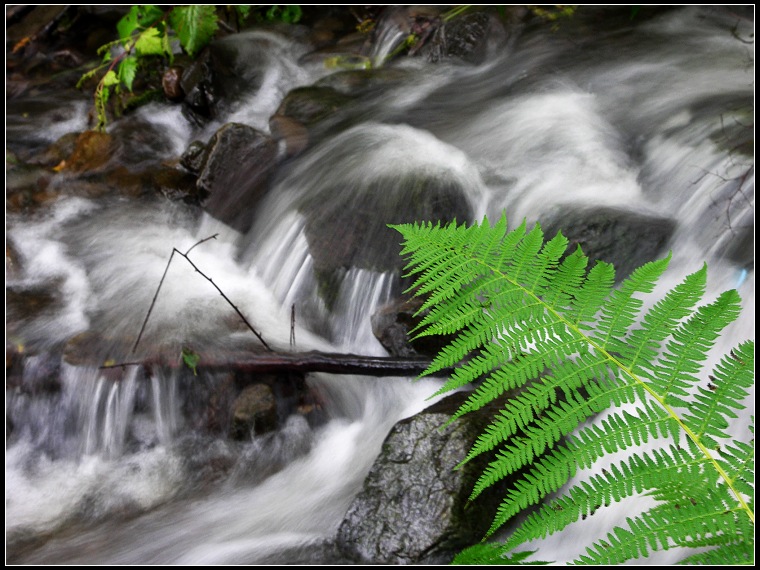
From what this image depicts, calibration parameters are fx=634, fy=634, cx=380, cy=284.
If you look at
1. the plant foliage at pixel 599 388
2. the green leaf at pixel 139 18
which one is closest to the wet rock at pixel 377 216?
the plant foliage at pixel 599 388

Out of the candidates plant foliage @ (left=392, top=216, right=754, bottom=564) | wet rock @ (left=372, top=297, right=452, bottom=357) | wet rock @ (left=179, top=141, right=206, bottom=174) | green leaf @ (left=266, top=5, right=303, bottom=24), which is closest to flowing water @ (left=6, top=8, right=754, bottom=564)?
wet rock @ (left=372, top=297, right=452, bottom=357)

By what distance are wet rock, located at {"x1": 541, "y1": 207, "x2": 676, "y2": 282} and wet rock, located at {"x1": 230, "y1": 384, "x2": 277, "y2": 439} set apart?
1.98 metres

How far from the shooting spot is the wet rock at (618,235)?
3.65m

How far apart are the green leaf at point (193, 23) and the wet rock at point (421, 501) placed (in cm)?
487

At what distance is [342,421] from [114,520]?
1382 mm

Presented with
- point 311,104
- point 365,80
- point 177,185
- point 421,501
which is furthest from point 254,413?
point 365,80

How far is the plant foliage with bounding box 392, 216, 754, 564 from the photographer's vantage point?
4.50ft

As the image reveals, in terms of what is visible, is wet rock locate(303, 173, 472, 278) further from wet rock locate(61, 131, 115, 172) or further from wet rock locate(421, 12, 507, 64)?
wet rock locate(61, 131, 115, 172)

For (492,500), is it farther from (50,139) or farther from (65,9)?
(65,9)

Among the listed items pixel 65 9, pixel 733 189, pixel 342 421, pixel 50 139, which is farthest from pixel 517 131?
pixel 65 9

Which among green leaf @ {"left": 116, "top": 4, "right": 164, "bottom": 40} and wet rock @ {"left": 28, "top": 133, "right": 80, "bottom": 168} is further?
green leaf @ {"left": 116, "top": 4, "right": 164, "bottom": 40}

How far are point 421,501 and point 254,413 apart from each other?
54.3 inches

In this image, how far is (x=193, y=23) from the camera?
624cm

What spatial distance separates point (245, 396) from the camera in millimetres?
3848
